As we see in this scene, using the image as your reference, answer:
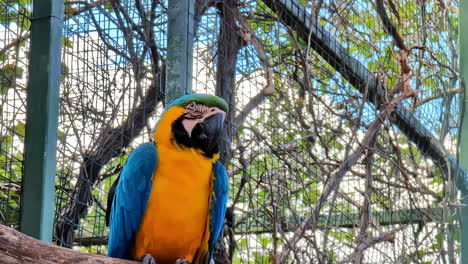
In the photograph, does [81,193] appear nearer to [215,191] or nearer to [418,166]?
[215,191]

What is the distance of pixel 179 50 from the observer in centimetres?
205

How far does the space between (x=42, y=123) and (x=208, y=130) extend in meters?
0.46

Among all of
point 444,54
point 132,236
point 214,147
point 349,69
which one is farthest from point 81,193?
→ point 444,54

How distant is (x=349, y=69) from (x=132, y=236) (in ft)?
5.53

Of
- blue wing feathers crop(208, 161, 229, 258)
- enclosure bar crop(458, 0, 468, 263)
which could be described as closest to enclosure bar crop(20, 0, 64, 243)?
blue wing feathers crop(208, 161, 229, 258)

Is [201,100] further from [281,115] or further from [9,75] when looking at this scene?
[281,115]

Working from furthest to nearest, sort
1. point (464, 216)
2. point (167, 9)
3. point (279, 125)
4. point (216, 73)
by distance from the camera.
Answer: point (279, 125)
point (216, 73)
point (167, 9)
point (464, 216)

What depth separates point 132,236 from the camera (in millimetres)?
1960

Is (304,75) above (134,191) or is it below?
above

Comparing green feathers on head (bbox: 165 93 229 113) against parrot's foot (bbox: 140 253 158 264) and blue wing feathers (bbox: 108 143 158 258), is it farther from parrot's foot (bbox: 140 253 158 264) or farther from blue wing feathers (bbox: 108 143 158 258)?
parrot's foot (bbox: 140 253 158 264)

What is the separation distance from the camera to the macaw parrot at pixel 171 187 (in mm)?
1905

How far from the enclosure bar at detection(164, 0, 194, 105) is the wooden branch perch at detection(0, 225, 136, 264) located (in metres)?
0.69

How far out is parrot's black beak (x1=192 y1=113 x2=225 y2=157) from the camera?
1901mm

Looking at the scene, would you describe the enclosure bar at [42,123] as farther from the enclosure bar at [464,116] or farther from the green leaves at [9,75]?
the enclosure bar at [464,116]
